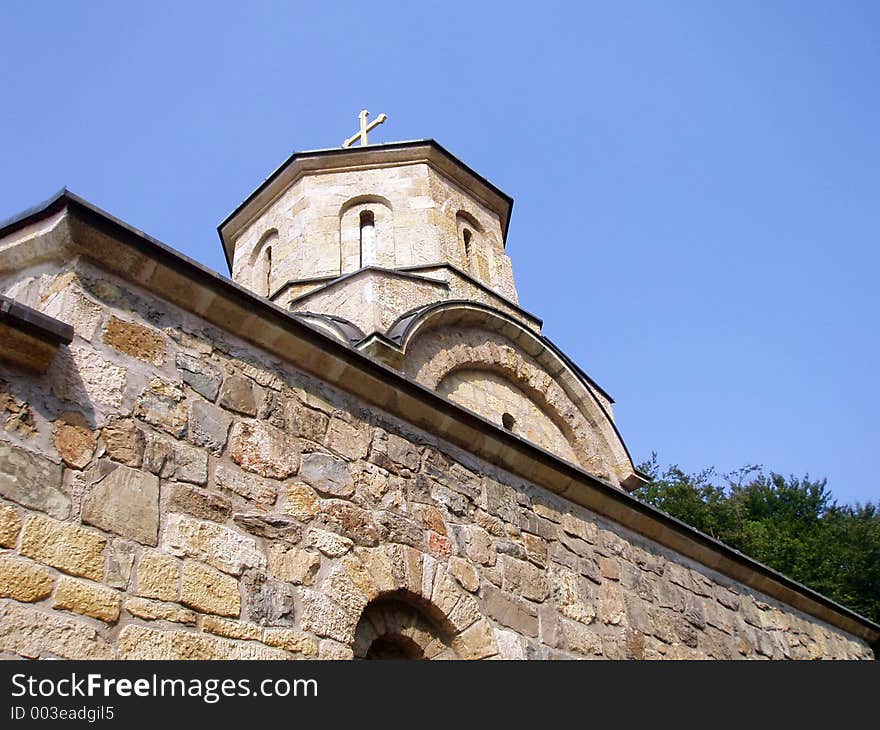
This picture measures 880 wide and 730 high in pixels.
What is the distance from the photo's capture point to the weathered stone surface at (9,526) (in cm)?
318

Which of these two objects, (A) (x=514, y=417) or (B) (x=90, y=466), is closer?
(B) (x=90, y=466)

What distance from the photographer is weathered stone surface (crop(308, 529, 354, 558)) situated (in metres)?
4.19

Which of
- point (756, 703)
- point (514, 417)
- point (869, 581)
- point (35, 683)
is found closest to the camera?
point (35, 683)

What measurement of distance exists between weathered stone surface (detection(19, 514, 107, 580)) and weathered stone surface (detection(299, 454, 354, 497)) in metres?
1.11

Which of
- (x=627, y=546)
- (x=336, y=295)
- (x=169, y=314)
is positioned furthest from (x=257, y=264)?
(x=169, y=314)

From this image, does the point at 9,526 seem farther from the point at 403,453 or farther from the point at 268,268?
the point at 268,268

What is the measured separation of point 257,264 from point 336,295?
297cm

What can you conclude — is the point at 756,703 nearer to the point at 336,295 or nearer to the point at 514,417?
the point at 514,417

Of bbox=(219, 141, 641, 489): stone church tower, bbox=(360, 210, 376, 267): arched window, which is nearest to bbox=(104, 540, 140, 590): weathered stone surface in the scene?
bbox=(219, 141, 641, 489): stone church tower

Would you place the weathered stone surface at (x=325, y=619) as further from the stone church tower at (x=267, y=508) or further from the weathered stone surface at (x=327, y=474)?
the weathered stone surface at (x=327, y=474)

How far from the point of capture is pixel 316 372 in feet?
15.2

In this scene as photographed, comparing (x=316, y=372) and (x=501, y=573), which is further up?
(x=316, y=372)

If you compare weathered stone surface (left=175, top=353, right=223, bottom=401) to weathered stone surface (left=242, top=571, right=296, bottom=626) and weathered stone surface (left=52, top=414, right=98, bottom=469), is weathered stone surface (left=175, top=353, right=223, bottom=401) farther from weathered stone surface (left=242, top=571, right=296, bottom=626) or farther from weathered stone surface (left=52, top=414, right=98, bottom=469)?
weathered stone surface (left=242, top=571, right=296, bottom=626)

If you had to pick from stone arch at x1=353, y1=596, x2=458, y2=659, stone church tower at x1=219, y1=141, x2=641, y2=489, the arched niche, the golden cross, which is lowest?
stone arch at x1=353, y1=596, x2=458, y2=659
